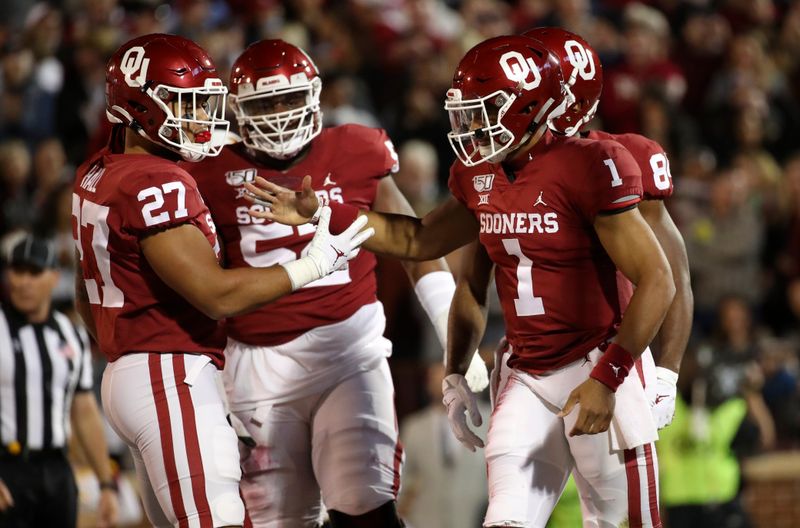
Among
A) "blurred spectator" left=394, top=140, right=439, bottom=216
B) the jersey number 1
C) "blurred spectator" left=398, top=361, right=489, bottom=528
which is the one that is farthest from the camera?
"blurred spectator" left=394, top=140, right=439, bottom=216

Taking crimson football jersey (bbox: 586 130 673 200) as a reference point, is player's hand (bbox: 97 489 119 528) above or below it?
below

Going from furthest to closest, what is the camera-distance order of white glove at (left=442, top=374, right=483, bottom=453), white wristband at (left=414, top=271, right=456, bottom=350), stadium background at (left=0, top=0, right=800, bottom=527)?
stadium background at (left=0, top=0, right=800, bottom=527)
white wristband at (left=414, top=271, right=456, bottom=350)
white glove at (left=442, top=374, right=483, bottom=453)

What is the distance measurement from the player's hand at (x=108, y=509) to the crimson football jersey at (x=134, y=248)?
1722mm

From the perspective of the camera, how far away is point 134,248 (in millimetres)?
3963

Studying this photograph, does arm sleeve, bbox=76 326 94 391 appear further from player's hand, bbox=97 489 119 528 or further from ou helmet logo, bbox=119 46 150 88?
ou helmet logo, bbox=119 46 150 88

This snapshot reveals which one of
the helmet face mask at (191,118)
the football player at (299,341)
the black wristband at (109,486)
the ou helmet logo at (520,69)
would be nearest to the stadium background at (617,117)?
the black wristband at (109,486)

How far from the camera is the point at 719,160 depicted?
10.0 meters

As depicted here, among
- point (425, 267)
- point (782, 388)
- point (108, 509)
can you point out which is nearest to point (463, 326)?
point (425, 267)

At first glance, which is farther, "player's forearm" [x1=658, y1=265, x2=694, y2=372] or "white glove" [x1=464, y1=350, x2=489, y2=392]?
"white glove" [x1=464, y1=350, x2=489, y2=392]

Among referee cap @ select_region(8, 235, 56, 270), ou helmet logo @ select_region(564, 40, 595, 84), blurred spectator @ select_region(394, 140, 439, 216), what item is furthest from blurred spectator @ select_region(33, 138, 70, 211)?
ou helmet logo @ select_region(564, 40, 595, 84)

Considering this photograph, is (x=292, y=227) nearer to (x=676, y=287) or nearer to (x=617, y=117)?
(x=676, y=287)

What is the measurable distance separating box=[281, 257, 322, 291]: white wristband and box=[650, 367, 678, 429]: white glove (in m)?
1.16

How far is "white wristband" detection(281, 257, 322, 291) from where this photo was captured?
400 cm

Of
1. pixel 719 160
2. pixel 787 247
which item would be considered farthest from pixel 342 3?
pixel 787 247
